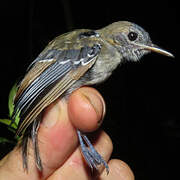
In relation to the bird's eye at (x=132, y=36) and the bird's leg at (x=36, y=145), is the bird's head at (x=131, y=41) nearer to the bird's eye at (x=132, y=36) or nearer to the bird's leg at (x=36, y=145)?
the bird's eye at (x=132, y=36)

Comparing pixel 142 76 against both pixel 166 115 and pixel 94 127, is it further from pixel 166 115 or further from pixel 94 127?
pixel 94 127

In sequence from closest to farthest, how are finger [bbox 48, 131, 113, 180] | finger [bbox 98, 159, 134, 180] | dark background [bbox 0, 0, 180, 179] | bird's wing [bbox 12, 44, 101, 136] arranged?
bird's wing [bbox 12, 44, 101, 136], finger [bbox 48, 131, 113, 180], finger [bbox 98, 159, 134, 180], dark background [bbox 0, 0, 180, 179]

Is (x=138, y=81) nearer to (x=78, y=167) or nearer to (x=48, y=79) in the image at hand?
(x=78, y=167)

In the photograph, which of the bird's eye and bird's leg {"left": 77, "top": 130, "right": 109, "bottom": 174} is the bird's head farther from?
bird's leg {"left": 77, "top": 130, "right": 109, "bottom": 174}

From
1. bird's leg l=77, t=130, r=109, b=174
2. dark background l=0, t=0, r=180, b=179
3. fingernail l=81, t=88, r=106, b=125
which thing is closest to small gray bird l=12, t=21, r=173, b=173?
bird's leg l=77, t=130, r=109, b=174

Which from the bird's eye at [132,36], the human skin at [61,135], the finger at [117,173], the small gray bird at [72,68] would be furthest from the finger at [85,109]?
the bird's eye at [132,36]

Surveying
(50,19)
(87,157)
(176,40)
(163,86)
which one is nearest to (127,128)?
(163,86)
